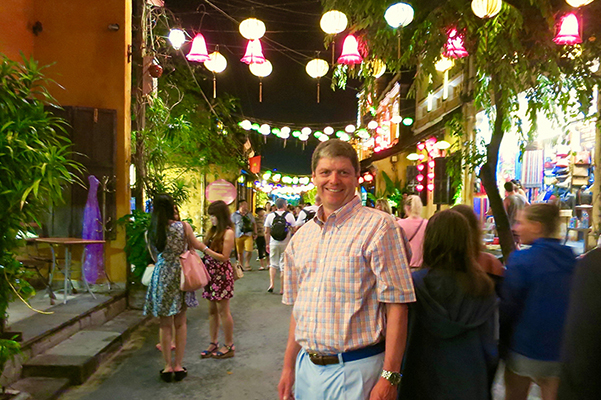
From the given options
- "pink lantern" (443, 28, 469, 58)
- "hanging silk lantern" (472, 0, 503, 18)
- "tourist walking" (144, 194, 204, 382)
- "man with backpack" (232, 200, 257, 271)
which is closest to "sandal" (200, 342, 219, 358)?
"tourist walking" (144, 194, 204, 382)

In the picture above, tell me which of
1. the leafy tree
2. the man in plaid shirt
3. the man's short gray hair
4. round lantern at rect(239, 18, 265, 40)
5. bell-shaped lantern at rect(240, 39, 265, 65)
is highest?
round lantern at rect(239, 18, 265, 40)

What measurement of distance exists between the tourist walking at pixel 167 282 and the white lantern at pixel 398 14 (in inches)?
150

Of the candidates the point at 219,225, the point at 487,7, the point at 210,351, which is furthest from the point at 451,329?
the point at 487,7

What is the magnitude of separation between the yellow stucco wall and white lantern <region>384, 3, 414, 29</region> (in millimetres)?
4562

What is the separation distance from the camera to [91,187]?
7.80 metres

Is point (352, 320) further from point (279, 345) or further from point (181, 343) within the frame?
point (279, 345)

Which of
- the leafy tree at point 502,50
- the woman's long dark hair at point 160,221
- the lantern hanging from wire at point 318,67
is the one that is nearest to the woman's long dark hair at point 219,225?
the woman's long dark hair at point 160,221

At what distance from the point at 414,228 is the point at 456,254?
10.6 ft

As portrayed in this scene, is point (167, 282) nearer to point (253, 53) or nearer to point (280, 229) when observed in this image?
point (280, 229)

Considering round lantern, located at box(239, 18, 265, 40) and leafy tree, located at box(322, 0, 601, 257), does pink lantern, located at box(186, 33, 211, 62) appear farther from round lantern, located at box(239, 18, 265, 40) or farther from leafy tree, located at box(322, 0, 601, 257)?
leafy tree, located at box(322, 0, 601, 257)

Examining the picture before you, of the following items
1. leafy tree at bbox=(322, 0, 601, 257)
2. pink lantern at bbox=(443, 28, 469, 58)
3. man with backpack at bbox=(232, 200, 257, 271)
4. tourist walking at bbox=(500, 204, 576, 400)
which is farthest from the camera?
man with backpack at bbox=(232, 200, 257, 271)

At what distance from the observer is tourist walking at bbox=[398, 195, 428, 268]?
567 cm

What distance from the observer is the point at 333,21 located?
24.3 ft

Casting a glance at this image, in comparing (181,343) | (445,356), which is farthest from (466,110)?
(445,356)
